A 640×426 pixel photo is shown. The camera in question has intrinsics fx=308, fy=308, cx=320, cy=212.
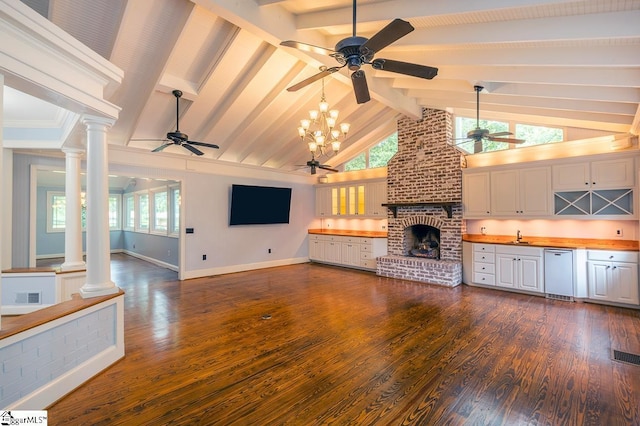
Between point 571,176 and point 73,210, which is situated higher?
point 571,176

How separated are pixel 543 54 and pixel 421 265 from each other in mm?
4415

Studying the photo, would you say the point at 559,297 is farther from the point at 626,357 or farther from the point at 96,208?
the point at 96,208

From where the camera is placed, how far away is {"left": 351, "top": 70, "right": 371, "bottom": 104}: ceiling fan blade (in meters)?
3.04

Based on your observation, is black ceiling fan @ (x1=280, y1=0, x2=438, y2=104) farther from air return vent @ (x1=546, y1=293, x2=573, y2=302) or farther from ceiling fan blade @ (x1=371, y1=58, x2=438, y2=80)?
air return vent @ (x1=546, y1=293, x2=573, y2=302)

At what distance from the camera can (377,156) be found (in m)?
8.99

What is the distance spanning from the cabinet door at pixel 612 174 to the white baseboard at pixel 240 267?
280 inches

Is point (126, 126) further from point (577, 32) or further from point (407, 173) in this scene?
point (577, 32)

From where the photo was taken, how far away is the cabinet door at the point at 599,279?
4934mm

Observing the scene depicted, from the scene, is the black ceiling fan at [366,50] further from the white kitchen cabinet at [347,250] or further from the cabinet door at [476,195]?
the white kitchen cabinet at [347,250]

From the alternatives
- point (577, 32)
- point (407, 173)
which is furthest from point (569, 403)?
point (407, 173)

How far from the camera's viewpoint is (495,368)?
3020mm

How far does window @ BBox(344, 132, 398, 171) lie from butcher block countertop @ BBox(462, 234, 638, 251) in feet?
10.1

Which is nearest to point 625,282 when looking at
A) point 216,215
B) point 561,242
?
point 561,242

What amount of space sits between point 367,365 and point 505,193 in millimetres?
4938
